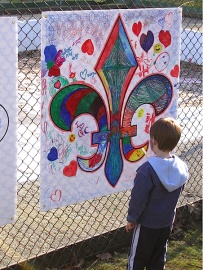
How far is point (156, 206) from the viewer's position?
3791mm

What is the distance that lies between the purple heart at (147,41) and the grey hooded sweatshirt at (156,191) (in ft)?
3.68

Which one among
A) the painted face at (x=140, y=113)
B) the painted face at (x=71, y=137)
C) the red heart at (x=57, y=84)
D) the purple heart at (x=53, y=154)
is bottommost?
Answer: the purple heart at (x=53, y=154)

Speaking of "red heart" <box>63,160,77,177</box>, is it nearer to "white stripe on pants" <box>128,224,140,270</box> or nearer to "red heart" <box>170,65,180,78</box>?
"white stripe on pants" <box>128,224,140,270</box>

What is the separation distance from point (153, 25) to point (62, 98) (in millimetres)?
961

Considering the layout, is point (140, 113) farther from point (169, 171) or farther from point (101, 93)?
point (169, 171)

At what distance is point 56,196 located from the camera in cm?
434

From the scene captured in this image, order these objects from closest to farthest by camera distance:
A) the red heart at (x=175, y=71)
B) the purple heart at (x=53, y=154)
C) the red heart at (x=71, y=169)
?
the purple heart at (x=53, y=154), the red heart at (x=71, y=169), the red heart at (x=175, y=71)

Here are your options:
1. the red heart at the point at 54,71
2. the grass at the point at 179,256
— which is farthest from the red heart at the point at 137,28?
the grass at the point at 179,256

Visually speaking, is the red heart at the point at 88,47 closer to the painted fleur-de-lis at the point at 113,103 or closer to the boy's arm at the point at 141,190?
the painted fleur-de-lis at the point at 113,103

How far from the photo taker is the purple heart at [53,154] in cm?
422

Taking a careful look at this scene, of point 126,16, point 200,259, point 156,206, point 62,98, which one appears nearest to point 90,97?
point 62,98

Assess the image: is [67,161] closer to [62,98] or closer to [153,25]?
[62,98]

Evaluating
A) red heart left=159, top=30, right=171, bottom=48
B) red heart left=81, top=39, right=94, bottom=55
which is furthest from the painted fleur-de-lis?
red heart left=159, top=30, right=171, bottom=48

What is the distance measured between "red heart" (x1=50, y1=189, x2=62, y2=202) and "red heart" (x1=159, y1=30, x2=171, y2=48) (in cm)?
137
